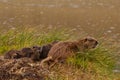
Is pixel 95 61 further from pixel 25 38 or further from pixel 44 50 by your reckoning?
pixel 25 38

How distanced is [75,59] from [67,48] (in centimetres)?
24

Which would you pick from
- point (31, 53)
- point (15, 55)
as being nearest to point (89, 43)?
point (31, 53)

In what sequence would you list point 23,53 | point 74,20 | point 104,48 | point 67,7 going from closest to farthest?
1. point 23,53
2. point 104,48
3. point 74,20
4. point 67,7

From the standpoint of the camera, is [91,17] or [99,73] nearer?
[99,73]

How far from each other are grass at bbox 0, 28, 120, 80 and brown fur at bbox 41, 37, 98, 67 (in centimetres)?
10

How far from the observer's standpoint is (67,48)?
6.80 metres

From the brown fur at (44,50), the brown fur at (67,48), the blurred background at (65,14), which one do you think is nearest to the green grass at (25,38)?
the brown fur at (44,50)

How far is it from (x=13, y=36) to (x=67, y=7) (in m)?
11.6

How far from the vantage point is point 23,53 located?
6707mm

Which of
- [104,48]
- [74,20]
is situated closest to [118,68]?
[104,48]

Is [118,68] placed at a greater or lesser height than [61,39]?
lesser

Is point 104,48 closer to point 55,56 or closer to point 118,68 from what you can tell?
point 118,68

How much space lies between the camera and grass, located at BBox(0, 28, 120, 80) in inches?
245

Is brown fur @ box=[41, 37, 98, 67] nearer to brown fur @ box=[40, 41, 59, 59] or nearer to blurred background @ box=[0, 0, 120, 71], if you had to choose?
brown fur @ box=[40, 41, 59, 59]
